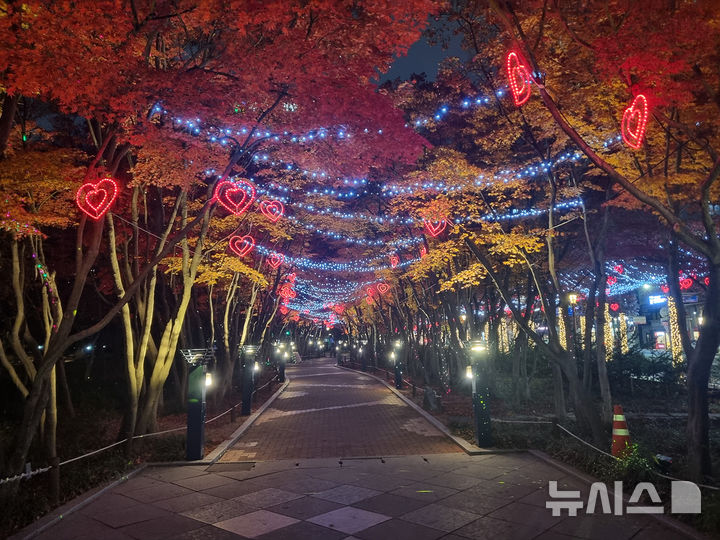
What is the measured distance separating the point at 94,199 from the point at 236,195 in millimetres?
3730

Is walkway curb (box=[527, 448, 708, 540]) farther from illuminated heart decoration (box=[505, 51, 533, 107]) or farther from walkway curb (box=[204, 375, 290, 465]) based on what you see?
walkway curb (box=[204, 375, 290, 465])

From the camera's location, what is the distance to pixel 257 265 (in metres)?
20.0

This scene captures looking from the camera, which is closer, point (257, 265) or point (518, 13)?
point (518, 13)

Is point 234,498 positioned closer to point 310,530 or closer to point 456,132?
point 310,530

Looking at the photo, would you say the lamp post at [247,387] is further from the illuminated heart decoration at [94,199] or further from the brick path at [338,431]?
the illuminated heart decoration at [94,199]

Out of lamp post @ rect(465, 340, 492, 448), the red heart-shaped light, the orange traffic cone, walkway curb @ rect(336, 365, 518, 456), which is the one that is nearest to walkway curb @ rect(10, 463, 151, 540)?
walkway curb @ rect(336, 365, 518, 456)

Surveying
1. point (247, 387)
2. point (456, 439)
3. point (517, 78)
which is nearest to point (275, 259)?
point (247, 387)

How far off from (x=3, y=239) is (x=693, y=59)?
15.0m

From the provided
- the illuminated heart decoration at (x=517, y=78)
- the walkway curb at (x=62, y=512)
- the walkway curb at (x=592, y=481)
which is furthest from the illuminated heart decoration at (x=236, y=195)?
the walkway curb at (x=592, y=481)

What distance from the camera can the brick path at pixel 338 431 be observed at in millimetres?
10346

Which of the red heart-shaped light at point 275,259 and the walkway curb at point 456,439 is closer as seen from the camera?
the walkway curb at point 456,439

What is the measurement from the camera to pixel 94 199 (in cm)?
814

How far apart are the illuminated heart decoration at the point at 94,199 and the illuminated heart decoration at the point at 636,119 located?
8.23 m

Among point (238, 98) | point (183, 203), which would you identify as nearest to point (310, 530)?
point (238, 98)
